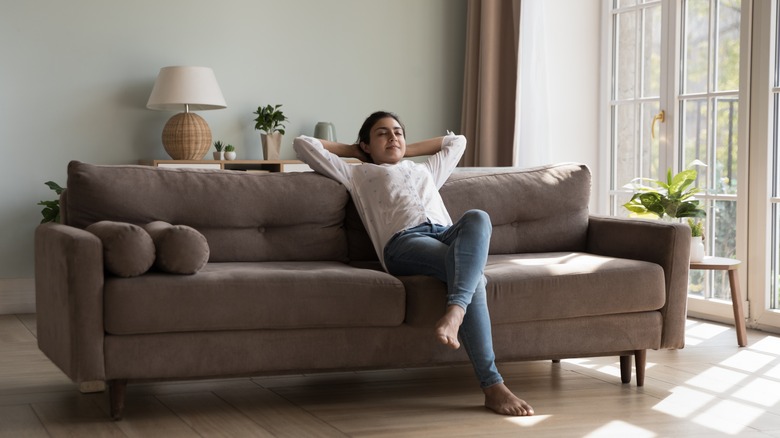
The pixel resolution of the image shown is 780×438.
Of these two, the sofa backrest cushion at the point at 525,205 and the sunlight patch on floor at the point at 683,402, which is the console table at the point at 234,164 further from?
the sunlight patch on floor at the point at 683,402

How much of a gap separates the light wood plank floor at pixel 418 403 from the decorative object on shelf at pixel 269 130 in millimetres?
1908

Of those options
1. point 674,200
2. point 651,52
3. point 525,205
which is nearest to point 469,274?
point 525,205

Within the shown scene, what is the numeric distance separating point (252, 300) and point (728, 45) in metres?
2.96

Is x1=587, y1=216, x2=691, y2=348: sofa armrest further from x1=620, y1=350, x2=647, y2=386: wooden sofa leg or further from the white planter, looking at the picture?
the white planter

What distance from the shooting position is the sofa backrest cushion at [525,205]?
3609 millimetres

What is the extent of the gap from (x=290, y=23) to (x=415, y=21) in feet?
2.72

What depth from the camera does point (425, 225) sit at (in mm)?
3211

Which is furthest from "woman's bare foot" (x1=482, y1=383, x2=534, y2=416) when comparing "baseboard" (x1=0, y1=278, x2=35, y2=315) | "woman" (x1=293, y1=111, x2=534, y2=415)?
"baseboard" (x1=0, y1=278, x2=35, y2=315)

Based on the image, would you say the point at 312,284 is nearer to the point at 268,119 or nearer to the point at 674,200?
the point at 674,200

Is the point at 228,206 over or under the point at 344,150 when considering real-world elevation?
under

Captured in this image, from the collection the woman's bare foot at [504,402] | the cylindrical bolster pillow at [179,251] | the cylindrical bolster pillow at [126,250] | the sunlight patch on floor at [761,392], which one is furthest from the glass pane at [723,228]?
the cylindrical bolster pillow at [126,250]

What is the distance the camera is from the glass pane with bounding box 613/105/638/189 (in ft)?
17.1

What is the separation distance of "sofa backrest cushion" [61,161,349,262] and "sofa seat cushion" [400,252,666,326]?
0.57 m

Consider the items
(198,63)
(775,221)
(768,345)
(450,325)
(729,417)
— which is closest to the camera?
(450,325)
